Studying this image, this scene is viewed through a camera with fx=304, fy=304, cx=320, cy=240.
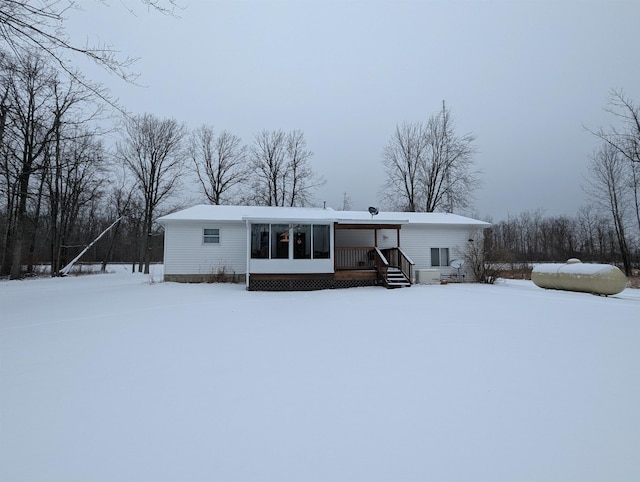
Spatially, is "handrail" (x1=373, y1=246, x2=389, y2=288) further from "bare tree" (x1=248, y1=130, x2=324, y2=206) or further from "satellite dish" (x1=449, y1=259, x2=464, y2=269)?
"bare tree" (x1=248, y1=130, x2=324, y2=206)

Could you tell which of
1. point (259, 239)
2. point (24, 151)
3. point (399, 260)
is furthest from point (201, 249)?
point (24, 151)

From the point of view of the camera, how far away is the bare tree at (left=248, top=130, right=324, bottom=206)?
30.2m

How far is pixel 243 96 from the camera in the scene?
24766 millimetres

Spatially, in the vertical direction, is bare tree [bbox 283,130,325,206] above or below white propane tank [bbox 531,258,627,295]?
above

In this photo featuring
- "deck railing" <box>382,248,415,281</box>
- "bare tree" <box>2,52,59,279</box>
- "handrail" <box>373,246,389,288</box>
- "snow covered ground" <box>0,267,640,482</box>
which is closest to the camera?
"snow covered ground" <box>0,267,640,482</box>

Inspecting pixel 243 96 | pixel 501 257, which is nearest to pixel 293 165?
pixel 243 96

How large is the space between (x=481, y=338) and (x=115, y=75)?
8.07 meters

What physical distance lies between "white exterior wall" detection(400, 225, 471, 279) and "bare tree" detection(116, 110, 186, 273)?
1913 cm

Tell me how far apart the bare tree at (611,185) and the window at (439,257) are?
673 inches

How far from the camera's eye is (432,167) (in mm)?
29141

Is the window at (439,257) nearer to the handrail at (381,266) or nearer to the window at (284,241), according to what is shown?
the handrail at (381,266)

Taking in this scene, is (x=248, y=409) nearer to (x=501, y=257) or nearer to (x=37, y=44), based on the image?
(x=37, y=44)

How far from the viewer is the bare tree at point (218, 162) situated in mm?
28641

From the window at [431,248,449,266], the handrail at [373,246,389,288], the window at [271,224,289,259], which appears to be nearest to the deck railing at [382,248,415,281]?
→ the handrail at [373,246,389,288]
